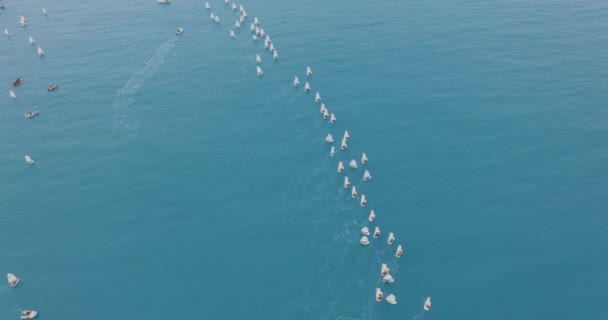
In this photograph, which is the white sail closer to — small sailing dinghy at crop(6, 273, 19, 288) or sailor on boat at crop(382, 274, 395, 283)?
sailor on boat at crop(382, 274, 395, 283)

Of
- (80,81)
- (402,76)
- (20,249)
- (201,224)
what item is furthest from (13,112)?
(402,76)

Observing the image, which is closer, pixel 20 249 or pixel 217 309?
pixel 217 309

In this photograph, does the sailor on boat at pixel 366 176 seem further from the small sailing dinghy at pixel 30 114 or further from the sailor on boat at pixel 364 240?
the small sailing dinghy at pixel 30 114

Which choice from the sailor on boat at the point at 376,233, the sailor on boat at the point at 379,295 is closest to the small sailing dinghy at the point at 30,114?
the sailor on boat at the point at 376,233

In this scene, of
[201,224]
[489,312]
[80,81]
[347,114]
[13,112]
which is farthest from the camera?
[80,81]

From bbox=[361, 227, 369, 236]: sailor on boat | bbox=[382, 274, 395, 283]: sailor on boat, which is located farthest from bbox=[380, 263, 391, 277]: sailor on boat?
bbox=[361, 227, 369, 236]: sailor on boat

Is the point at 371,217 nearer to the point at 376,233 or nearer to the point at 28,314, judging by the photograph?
the point at 376,233

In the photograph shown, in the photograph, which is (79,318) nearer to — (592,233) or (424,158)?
(424,158)
